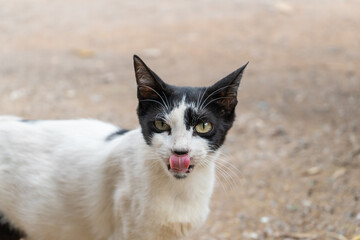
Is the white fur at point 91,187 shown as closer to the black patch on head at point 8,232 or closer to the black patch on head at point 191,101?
the black patch on head at point 8,232

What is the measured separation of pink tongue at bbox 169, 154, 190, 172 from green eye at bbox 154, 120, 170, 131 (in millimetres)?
189

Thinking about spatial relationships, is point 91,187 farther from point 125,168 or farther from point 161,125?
point 161,125

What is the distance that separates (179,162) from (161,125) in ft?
0.84

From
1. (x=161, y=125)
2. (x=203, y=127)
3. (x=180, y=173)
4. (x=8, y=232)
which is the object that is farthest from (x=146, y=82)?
(x=8, y=232)

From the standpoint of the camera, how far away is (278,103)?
579 centimetres

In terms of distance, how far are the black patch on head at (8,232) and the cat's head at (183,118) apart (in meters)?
1.10

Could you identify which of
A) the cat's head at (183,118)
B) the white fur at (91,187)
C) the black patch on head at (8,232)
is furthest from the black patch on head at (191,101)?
the black patch on head at (8,232)

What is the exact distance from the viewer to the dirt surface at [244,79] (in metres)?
4.01

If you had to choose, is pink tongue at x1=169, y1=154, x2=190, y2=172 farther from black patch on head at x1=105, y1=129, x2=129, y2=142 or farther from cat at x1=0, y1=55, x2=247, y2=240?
black patch on head at x1=105, y1=129, x2=129, y2=142

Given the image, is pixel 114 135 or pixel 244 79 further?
pixel 244 79

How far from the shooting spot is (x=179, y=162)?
236cm

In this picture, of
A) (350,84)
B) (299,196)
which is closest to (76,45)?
(350,84)

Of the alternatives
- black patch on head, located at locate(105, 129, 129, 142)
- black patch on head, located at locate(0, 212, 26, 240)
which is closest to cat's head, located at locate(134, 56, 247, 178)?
black patch on head, located at locate(105, 129, 129, 142)

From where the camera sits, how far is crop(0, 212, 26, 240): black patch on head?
2.89m
